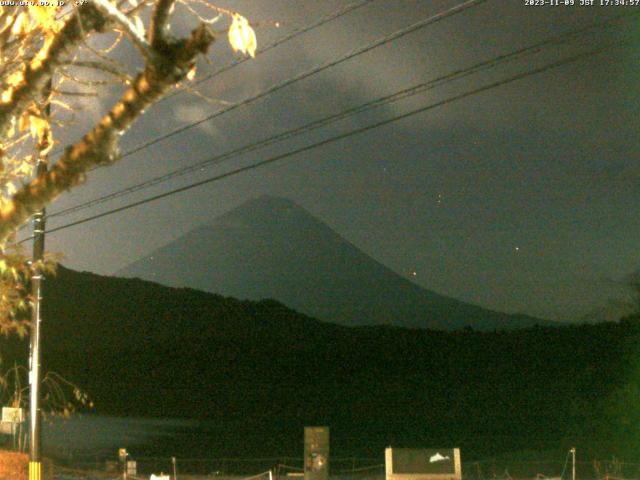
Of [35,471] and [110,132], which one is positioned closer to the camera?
[110,132]

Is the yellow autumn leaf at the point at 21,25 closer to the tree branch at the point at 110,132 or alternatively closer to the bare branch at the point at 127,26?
the bare branch at the point at 127,26

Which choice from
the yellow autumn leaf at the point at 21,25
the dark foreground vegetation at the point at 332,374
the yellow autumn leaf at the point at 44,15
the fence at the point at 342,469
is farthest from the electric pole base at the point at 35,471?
the dark foreground vegetation at the point at 332,374

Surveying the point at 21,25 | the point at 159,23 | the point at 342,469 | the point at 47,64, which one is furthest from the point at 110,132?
the point at 342,469

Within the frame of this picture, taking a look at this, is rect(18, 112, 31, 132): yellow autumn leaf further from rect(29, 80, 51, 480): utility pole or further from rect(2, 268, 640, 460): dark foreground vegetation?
rect(2, 268, 640, 460): dark foreground vegetation

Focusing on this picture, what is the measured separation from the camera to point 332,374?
10131 cm

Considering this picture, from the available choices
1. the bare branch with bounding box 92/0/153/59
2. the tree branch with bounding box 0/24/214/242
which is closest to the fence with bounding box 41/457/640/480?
the tree branch with bounding box 0/24/214/242

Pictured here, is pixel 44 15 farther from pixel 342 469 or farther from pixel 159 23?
pixel 342 469

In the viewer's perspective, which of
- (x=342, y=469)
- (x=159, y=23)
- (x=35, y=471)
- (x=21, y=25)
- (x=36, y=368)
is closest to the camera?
(x=159, y=23)

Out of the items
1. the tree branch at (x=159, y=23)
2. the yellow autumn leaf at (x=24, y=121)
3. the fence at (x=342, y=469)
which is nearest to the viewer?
the tree branch at (x=159, y=23)

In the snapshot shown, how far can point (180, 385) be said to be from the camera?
303ft

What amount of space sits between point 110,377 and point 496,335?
5084cm

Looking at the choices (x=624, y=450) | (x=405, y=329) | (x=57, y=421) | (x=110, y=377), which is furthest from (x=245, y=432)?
(x=405, y=329)

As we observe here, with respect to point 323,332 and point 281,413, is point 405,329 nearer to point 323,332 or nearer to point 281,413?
point 323,332

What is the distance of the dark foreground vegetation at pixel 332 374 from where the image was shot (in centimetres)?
6259
